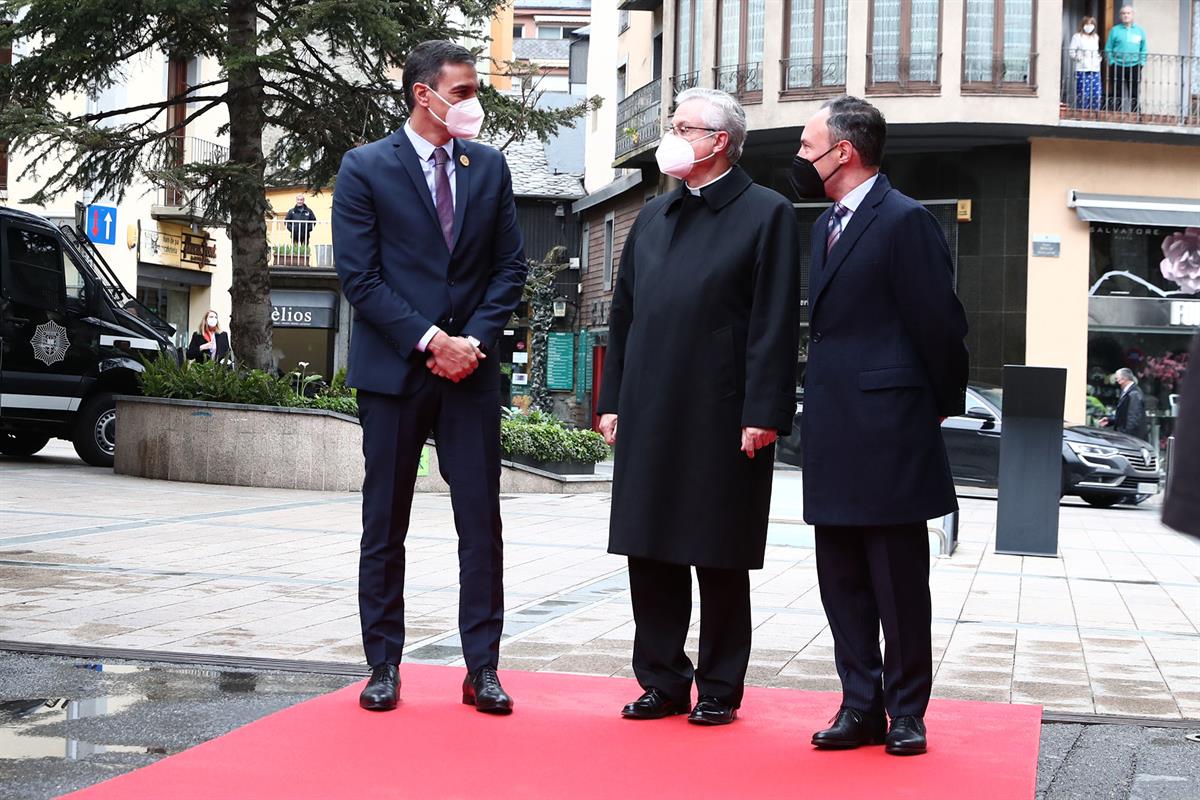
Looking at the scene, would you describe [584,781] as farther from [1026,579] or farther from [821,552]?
[1026,579]

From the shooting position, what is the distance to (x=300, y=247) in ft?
153

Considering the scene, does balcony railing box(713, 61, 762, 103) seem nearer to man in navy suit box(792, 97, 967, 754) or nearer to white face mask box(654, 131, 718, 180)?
white face mask box(654, 131, 718, 180)

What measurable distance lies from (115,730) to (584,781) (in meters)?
1.49

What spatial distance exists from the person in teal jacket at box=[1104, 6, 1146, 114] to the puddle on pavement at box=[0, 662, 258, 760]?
78.4 feet

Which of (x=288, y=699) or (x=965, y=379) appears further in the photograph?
(x=288, y=699)

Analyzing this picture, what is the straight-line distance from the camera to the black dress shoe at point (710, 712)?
4.91m

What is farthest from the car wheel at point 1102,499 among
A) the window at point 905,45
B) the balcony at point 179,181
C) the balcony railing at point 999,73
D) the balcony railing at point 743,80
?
the balcony railing at point 743,80

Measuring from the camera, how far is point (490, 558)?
5.13 m

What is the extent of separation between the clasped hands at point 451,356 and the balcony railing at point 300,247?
4221 cm

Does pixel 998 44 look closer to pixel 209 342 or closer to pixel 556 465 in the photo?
pixel 556 465

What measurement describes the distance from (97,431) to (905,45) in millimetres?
15353

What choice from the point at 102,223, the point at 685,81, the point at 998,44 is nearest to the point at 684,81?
the point at 685,81

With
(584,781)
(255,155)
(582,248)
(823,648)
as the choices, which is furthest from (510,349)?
(584,781)

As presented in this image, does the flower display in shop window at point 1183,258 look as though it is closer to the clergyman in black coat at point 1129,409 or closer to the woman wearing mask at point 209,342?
the clergyman in black coat at point 1129,409
